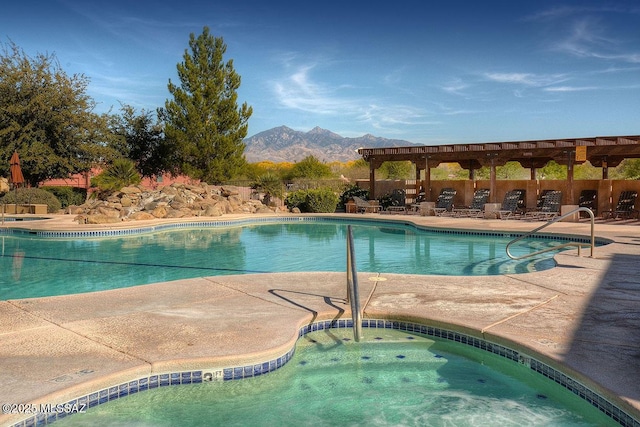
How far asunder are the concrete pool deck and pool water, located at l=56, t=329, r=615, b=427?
0.19m

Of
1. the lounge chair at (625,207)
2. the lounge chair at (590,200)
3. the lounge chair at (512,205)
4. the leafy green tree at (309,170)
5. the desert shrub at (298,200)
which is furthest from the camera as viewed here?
the leafy green tree at (309,170)

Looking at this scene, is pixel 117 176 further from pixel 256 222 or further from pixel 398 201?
pixel 398 201

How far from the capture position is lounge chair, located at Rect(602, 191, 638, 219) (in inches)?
645

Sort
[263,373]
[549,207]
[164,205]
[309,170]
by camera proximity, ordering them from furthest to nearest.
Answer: [309,170]
[164,205]
[549,207]
[263,373]

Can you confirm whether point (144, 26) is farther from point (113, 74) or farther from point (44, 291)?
point (44, 291)

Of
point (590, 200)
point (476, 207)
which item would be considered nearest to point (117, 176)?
point (476, 207)

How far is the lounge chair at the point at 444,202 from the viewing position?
19.2m

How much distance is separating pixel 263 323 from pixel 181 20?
27.0 meters

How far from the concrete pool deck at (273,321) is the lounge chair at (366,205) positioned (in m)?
12.9

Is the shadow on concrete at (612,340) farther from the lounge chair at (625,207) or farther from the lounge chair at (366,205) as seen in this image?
the lounge chair at (366,205)

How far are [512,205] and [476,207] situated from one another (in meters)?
1.30

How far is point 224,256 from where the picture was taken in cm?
1113

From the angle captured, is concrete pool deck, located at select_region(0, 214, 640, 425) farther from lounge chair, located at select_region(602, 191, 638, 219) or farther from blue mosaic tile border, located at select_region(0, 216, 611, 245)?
lounge chair, located at select_region(602, 191, 638, 219)

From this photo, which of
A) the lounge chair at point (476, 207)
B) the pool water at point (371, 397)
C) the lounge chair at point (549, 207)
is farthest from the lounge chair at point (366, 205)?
the pool water at point (371, 397)
